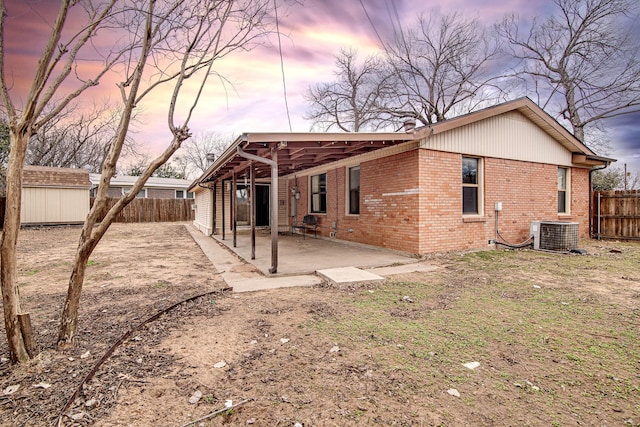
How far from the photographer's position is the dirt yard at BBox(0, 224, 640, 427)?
6.59 ft

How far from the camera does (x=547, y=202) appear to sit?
9.59 metres

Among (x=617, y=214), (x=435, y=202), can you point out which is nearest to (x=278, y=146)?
(x=435, y=202)

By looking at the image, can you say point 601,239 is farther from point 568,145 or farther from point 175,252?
point 175,252

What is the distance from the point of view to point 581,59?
1633cm

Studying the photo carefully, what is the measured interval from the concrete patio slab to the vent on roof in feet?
18.6

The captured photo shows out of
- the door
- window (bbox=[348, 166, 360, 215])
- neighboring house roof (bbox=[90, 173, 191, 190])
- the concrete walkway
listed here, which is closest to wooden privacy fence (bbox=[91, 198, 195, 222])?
neighboring house roof (bbox=[90, 173, 191, 190])

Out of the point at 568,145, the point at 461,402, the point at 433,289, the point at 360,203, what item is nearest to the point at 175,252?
the point at 360,203

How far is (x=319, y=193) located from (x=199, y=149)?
97.3ft

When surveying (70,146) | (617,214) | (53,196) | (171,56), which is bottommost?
(617,214)

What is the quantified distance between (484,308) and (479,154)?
5.24 m

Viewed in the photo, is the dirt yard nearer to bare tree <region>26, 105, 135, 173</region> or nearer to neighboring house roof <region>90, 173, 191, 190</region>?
neighboring house roof <region>90, 173, 191, 190</region>

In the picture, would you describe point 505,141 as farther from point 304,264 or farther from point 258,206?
point 258,206

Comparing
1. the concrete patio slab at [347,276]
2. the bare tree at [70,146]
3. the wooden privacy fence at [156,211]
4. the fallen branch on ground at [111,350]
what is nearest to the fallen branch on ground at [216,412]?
the fallen branch on ground at [111,350]

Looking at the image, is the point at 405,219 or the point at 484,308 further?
the point at 405,219
